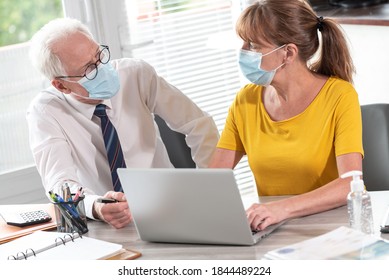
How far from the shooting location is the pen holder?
2219 mm

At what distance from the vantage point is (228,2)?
158 inches

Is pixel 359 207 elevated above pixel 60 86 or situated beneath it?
situated beneath

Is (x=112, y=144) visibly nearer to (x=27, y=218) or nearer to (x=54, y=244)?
(x=27, y=218)

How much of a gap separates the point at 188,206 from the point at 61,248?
13.7 inches

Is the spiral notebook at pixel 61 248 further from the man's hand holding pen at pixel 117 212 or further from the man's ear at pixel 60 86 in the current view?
the man's ear at pixel 60 86

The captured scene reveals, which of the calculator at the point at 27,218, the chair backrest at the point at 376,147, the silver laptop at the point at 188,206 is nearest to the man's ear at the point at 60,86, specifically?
the calculator at the point at 27,218

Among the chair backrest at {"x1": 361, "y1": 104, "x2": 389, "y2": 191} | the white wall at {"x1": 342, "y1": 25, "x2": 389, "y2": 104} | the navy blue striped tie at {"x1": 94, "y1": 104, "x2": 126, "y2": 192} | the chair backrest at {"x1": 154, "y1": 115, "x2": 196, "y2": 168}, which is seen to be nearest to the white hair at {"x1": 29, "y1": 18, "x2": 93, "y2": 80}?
the navy blue striped tie at {"x1": 94, "y1": 104, "x2": 126, "y2": 192}

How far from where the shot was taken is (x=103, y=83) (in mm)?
2648

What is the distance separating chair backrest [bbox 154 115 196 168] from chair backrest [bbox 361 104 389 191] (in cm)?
68

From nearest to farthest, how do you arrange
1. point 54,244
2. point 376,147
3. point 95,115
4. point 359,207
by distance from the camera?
1. point 359,207
2. point 54,244
3. point 376,147
4. point 95,115

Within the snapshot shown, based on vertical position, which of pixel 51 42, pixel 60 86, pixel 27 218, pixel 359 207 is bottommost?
pixel 27 218

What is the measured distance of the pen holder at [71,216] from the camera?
222 centimetres

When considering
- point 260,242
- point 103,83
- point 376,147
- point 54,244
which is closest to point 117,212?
point 54,244

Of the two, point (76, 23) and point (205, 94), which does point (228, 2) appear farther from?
point (76, 23)
